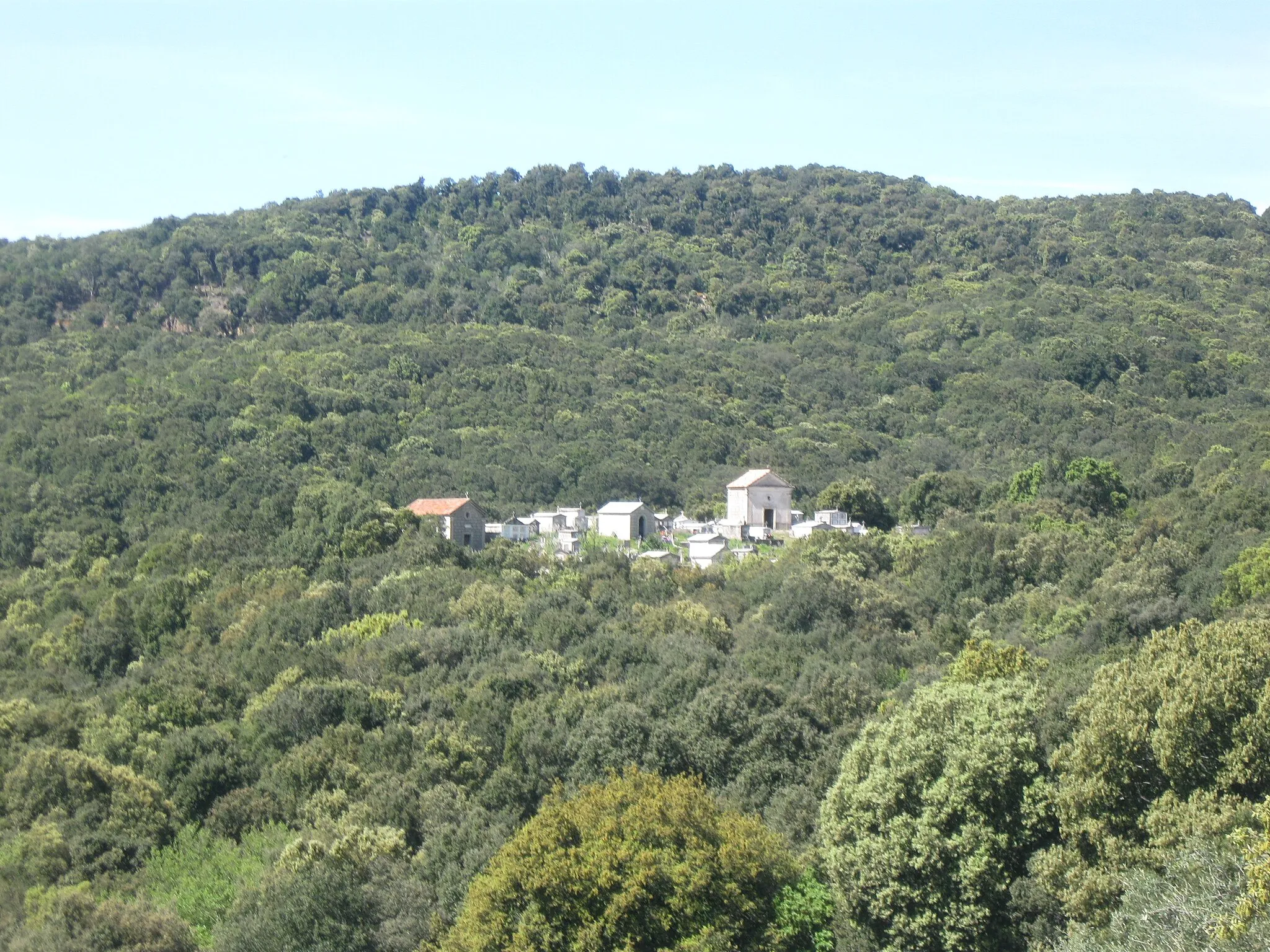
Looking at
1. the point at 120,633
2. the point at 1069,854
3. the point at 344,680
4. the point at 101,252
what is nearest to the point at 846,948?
the point at 1069,854

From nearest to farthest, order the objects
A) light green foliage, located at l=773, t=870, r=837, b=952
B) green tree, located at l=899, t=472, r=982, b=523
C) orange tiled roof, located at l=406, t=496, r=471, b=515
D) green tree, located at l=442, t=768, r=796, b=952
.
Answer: green tree, located at l=442, t=768, r=796, b=952 → light green foliage, located at l=773, t=870, r=837, b=952 → orange tiled roof, located at l=406, t=496, r=471, b=515 → green tree, located at l=899, t=472, r=982, b=523

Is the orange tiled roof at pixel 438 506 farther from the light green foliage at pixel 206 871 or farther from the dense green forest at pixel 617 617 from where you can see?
the light green foliage at pixel 206 871

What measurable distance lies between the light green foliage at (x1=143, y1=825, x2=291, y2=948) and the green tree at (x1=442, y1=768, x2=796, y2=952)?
6.44 meters

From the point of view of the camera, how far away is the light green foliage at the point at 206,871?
82.3 ft

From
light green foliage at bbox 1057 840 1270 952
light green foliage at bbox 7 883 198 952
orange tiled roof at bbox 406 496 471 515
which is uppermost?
orange tiled roof at bbox 406 496 471 515

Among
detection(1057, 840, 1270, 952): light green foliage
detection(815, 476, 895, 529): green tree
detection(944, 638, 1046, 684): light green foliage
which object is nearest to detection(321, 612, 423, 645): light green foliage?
detection(944, 638, 1046, 684): light green foliage

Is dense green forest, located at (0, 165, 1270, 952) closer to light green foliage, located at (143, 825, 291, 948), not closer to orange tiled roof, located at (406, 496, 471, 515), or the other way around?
light green foliage, located at (143, 825, 291, 948)

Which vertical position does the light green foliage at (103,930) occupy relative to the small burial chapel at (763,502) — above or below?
below

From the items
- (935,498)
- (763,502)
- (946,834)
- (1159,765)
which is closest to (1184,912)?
(1159,765)

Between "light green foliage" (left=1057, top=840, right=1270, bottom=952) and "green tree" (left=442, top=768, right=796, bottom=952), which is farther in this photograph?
"green tree" (left=442, top=768, right=796, bottom=952)

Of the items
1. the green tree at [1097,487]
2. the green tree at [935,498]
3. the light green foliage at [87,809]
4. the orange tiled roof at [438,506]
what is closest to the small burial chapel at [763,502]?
the green tree at [935,498]

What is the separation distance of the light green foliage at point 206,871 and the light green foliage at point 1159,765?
Result: 1411 centimetres

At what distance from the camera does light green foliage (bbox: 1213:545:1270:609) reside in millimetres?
31031

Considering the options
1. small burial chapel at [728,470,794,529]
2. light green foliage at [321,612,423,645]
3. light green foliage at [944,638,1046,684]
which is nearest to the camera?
light green foliage at [944,638,1046,684]
